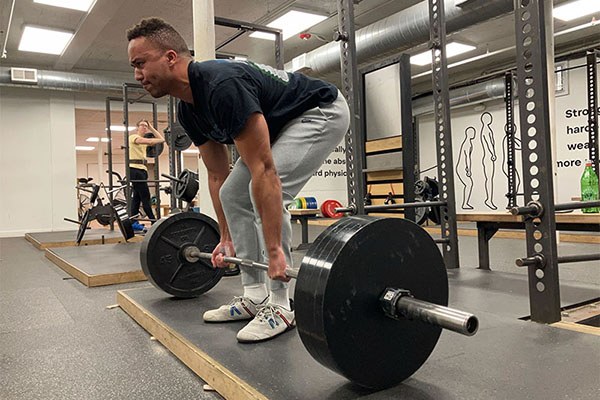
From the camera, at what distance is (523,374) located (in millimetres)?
1023

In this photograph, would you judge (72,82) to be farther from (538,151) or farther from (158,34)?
(538,151)

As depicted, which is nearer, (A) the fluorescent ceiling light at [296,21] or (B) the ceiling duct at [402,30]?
(B) the ceiling duct at [402,30]

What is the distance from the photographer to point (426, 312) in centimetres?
82

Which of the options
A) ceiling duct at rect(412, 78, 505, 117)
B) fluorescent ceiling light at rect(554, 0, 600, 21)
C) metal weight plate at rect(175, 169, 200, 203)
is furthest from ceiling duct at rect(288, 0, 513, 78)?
metal weight plate at rect(175, 169, 200, 203)

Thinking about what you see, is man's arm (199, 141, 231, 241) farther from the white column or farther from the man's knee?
the white column

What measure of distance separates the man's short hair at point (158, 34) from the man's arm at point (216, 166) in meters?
0.40

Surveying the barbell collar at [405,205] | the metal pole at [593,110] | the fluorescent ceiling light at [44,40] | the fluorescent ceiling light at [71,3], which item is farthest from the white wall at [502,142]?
the fluorescent ceiling light at [44,40]

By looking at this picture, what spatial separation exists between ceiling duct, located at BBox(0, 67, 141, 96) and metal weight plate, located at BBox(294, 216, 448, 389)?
7111 millimetres

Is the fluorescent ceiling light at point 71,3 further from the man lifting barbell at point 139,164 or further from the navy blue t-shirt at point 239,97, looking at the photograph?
the navy blue t-shirt at point 239,97

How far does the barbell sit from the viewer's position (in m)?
0.85

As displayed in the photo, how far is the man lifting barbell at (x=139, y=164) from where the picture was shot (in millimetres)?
5468

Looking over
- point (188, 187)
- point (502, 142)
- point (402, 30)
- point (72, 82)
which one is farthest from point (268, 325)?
point (502, 142)

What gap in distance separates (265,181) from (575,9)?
5.60m

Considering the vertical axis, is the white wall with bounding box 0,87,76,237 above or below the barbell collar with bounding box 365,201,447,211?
above
